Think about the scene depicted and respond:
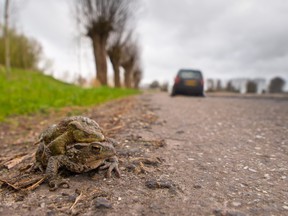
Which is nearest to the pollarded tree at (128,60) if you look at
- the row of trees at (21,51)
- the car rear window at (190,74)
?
the row of trees at (21,51)

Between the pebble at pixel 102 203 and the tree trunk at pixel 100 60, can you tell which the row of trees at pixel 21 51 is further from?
the pebble at pixel 102 203

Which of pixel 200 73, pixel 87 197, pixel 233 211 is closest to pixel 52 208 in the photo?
pixel 87 197

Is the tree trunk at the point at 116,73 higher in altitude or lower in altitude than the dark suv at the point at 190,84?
higher

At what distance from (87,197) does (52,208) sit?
0.21 meters

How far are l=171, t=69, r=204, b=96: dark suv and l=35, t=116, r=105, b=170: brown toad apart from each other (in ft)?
36.2

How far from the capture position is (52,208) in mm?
1414

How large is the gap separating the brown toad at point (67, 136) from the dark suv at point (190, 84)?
11.0 m

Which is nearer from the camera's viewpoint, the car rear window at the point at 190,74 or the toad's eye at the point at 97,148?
the toad's eye at the point at 97,148

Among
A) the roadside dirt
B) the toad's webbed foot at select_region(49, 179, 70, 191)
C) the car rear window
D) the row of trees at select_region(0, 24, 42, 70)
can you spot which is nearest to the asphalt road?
the roadside dirt

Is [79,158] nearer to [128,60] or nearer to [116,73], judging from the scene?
[116,73]

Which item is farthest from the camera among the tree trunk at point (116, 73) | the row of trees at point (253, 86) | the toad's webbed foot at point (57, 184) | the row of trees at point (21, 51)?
the tree trunk at point (116, 73)

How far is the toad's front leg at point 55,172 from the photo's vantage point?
1.63 metres

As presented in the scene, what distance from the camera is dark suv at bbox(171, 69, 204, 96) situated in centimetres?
1249

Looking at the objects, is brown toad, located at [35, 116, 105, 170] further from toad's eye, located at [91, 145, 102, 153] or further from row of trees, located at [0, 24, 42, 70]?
row of trees, located at [0, 24, 42, 70]
